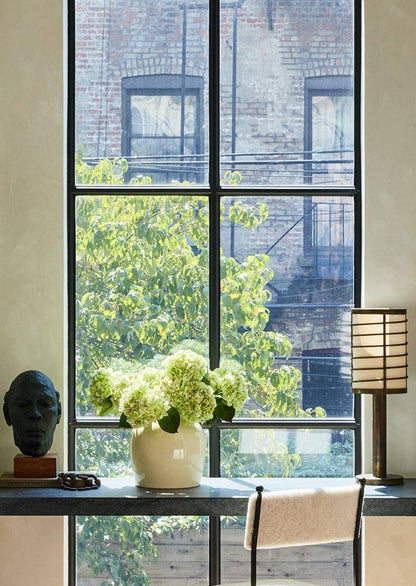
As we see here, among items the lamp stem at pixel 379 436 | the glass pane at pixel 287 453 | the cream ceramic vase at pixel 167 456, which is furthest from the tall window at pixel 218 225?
the cream ceramic vase at pixel 167 456

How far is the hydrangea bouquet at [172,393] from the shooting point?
4152 millimetres

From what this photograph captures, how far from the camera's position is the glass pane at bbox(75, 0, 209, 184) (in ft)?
15.6

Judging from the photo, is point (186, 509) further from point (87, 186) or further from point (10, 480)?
point (87, 186)

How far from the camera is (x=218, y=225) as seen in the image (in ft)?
15.5

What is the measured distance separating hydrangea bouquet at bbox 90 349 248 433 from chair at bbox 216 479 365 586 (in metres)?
0.69

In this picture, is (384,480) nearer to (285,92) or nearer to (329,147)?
(329,147)

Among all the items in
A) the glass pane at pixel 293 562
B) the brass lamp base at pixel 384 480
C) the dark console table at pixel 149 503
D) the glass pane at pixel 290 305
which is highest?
the glass pane at pixel 290 305

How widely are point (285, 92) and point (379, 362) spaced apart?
4.65 ft

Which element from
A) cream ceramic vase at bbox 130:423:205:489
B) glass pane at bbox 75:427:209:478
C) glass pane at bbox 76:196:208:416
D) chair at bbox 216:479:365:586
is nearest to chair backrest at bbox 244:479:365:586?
chair at bbox 216:479:365:586

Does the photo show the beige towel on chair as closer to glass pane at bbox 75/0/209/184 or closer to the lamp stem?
the lamp stem

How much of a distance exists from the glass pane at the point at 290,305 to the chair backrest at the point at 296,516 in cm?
110

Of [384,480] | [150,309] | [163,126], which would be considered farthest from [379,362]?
[163,126]

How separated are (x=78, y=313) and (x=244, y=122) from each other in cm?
125

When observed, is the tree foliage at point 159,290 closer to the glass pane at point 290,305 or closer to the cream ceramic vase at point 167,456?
the glass pane at point 290,305
